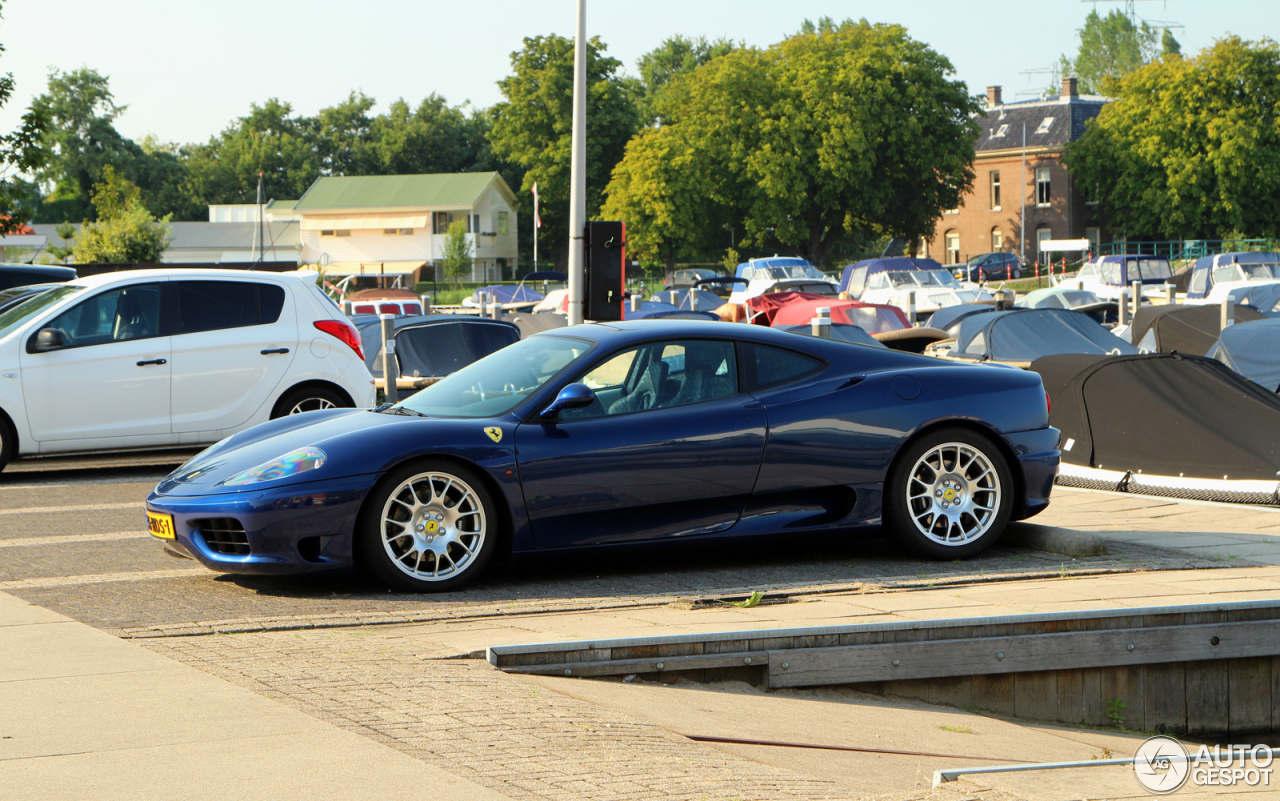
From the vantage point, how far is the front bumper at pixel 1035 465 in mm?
7469

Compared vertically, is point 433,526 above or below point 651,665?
above

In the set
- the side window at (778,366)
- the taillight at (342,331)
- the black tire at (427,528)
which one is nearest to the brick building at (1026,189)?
the taillight at (342,331)

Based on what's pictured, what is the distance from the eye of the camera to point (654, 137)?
72.6 metres

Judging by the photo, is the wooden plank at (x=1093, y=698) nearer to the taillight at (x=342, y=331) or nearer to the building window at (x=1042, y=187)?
the taillight at (x=342, y=331)

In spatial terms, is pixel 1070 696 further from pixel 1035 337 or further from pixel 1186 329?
pixel 1035 337

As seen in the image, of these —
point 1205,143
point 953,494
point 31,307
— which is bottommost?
point 953,494

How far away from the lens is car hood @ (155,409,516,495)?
6.49 meters

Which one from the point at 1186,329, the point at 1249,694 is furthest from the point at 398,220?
the point at 1249,694

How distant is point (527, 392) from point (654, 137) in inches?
2646

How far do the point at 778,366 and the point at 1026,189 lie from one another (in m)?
84.5

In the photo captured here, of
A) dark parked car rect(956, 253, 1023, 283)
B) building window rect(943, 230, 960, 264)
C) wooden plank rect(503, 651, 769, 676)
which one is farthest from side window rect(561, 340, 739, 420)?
building window rect(943, 230, 960, 264)

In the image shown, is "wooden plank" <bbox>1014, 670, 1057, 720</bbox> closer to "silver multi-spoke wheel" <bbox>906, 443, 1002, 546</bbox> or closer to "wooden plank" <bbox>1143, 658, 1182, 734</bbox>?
"wooden plank" <bbox>1143, 658, 1182, 734</bbox>

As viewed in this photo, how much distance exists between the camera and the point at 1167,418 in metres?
10.6

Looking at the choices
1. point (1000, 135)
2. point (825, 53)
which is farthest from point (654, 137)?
point (1000, 135)
